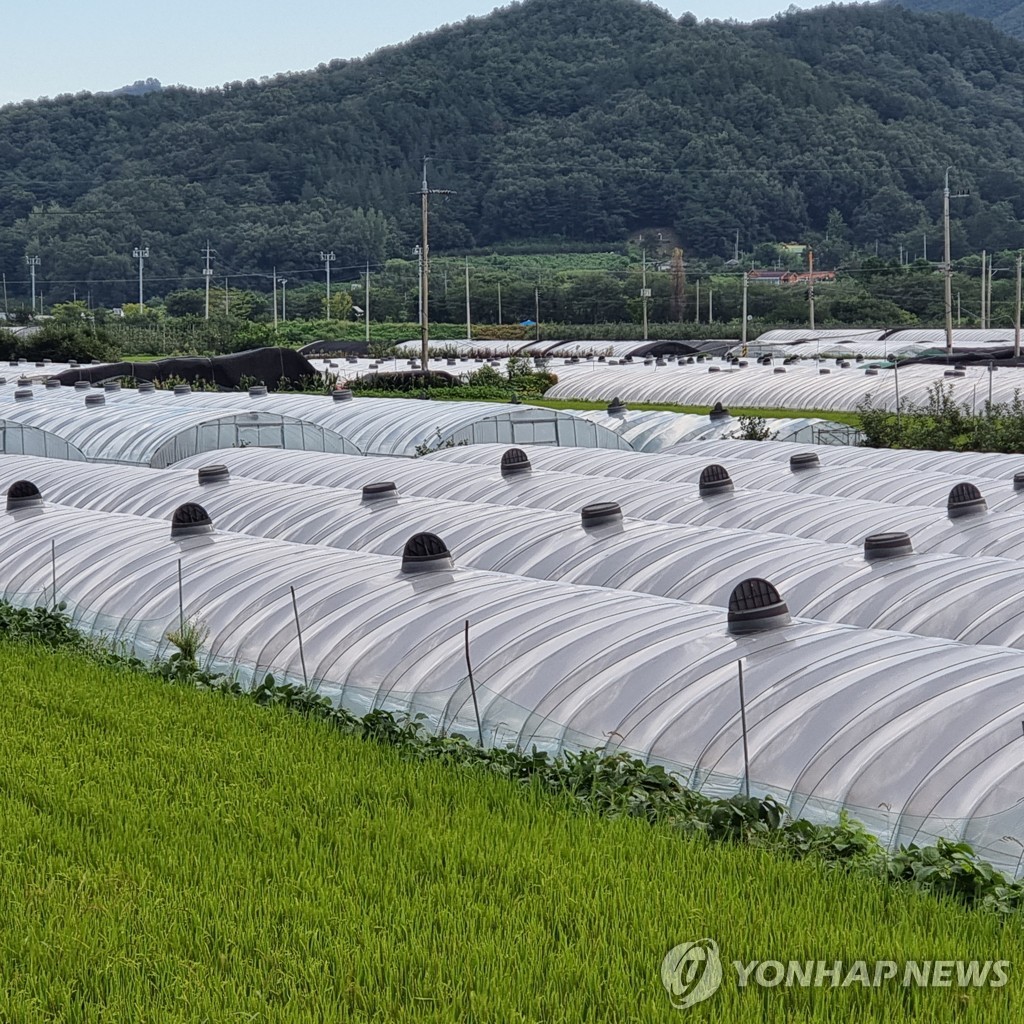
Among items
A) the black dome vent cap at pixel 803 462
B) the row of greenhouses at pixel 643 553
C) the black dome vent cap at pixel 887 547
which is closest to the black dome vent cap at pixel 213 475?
the row of greenhouses at pixel 643 553

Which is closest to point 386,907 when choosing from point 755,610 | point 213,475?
point 755,610

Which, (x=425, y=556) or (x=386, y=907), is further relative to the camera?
(x=425, y=556)

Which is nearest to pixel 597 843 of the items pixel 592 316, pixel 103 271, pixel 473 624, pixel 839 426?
pixel 473 624

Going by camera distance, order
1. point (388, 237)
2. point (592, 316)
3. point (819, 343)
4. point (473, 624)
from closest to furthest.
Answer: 1. point (473, 624)
2. point (819, 343)
3. point (592, 316)
4. point (388, 237)

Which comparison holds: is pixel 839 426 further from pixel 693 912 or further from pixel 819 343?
pixel 819 343

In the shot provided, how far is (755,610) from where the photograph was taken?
38.4 feet

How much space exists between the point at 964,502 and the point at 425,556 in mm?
7805

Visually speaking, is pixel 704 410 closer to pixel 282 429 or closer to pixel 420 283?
pixel 282 429

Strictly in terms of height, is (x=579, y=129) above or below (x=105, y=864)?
above

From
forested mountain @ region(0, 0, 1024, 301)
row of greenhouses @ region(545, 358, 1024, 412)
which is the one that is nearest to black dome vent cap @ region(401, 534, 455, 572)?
row of greenhouses @ region(545, 358, 1024, 412)

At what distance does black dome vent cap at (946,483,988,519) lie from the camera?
61.9ft

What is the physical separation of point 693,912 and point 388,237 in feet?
519

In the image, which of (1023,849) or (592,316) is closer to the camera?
(1023,849)

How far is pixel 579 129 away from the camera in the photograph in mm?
193750
